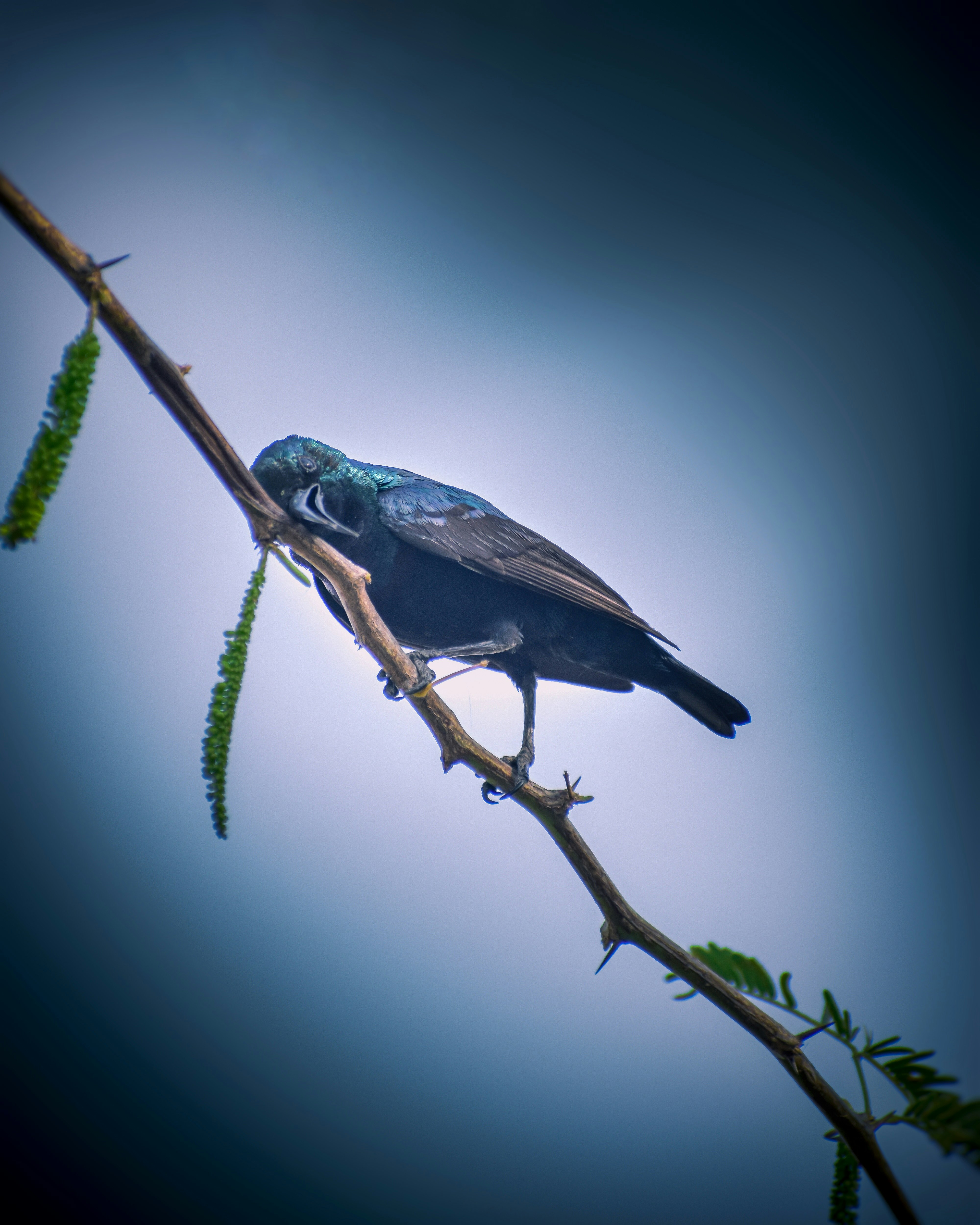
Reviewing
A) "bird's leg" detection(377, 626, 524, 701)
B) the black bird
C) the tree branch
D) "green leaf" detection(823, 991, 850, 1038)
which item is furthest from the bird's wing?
"green leaf" detection(823, 991, 850, 1038)

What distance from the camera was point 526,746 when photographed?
1.47 meters

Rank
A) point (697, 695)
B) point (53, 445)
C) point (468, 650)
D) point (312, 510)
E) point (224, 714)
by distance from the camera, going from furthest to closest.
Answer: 1. point (697, 695)
2. point (468, 650)
3. point (312, 510)
4. point (224, 714)
5. point (53, 445)

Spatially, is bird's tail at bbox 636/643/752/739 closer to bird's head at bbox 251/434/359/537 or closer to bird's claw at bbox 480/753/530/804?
bird's claw at bbox 480/753/530/804

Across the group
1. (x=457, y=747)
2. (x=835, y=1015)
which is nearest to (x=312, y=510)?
(x=457, y=747)

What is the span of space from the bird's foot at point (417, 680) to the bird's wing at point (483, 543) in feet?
0.69

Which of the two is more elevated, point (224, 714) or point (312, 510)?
point (312, 510)

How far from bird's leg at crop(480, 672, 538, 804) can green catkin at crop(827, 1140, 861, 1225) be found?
69cm

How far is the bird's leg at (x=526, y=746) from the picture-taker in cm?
143

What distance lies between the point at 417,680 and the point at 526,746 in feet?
1.78

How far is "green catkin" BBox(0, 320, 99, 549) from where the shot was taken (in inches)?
21.9

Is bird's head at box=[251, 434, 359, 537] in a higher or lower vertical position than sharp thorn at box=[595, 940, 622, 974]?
higher

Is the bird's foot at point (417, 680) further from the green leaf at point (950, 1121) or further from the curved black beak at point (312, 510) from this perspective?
the green leaf at point (950, 1121)

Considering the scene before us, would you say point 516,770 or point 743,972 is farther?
point 516,770

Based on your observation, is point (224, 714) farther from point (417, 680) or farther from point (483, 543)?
point (483, 543)
